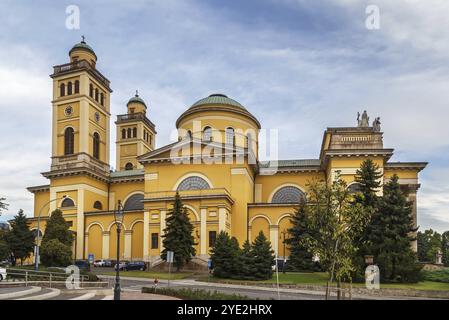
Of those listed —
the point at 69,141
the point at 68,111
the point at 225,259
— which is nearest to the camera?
the point at 225,259

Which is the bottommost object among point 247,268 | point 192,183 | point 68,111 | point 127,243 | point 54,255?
point 54,255

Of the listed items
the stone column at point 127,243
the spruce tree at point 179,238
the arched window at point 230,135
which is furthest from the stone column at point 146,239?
the arched window at point 230,135

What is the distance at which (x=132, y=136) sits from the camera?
3406 inches

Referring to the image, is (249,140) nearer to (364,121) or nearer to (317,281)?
(364,121)

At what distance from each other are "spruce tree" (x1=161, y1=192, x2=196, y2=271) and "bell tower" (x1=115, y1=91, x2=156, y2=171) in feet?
132

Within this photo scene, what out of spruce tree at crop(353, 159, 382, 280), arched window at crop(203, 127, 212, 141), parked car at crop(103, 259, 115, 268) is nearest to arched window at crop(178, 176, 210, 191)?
arched window at crop(203, 127, 212, 141)

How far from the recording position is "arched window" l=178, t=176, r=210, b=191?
52844mm

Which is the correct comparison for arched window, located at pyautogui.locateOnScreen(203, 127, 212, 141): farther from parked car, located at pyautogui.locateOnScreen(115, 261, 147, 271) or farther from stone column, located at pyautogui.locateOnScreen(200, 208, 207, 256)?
parked car, located at pyautogui.locateOnScreen(115, 261, 147, 271)

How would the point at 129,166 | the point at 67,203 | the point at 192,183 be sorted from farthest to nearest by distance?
the point at 129,166 → the point at 67,203 → the point at 192,183

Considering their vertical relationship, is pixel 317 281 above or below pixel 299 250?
below

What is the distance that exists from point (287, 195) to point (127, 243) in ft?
65.1

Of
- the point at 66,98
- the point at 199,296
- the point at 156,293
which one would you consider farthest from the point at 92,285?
the point at 66,98

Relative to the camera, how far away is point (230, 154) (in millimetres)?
52062

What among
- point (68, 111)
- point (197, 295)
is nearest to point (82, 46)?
point (68, 111)
